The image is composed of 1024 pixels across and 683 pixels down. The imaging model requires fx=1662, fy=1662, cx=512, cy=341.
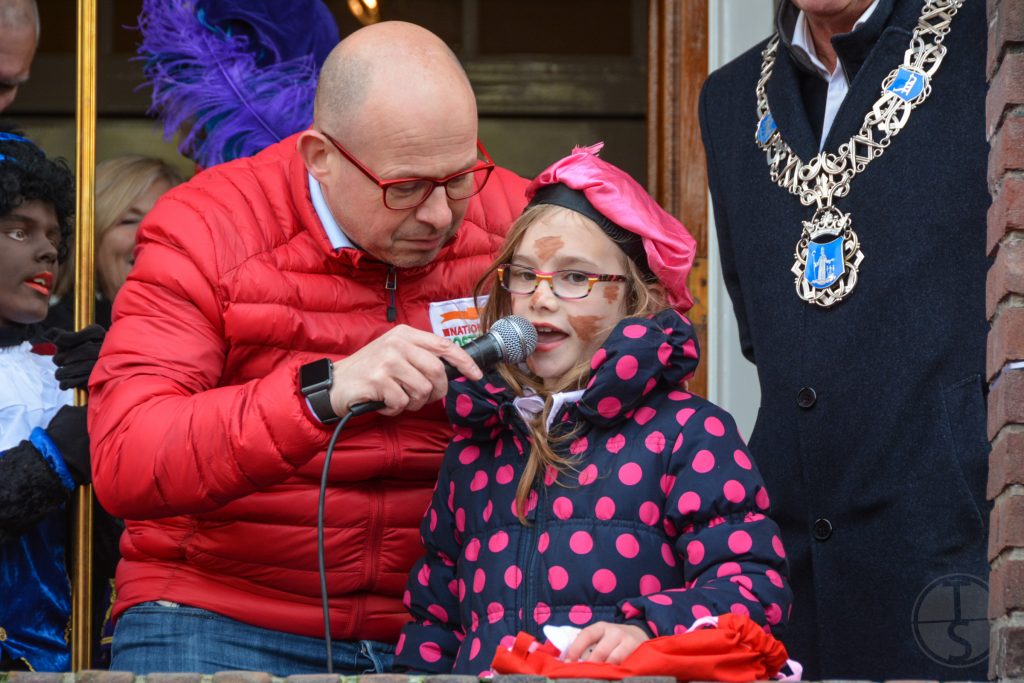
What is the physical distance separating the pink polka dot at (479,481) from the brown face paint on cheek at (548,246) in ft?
1.37

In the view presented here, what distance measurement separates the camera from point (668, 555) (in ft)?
9.39

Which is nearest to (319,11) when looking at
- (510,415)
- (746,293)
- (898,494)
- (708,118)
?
(708,118)

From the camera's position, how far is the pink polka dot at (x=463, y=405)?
9.94 ft

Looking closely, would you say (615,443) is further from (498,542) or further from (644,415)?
(498,542)

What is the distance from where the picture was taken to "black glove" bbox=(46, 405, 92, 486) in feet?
12.5

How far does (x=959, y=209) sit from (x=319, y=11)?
79.9 inches

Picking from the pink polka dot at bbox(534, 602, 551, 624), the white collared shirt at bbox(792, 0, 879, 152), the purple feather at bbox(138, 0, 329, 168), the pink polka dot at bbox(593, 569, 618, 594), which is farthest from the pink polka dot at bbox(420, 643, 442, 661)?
the purple feather at bbox(138, 0, 329, 168)

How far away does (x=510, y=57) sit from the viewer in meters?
6.62

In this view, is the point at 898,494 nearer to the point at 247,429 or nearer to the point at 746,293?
the point at 746,293

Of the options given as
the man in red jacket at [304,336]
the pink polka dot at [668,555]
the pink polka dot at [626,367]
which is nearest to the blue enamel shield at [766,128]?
the man in red jacket at [304,336]

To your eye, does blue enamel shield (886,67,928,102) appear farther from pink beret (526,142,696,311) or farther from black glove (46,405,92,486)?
black glove (46,405,92,486)

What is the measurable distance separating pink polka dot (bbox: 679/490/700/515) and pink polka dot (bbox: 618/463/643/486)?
11cm

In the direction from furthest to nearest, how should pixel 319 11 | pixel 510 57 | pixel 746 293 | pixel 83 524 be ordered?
pixel 510 57 < pixel 319 11 < pixel 83 524 < pixel 746 293

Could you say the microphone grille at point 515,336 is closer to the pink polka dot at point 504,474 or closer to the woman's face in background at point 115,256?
the pink polka dot at point 504,474
